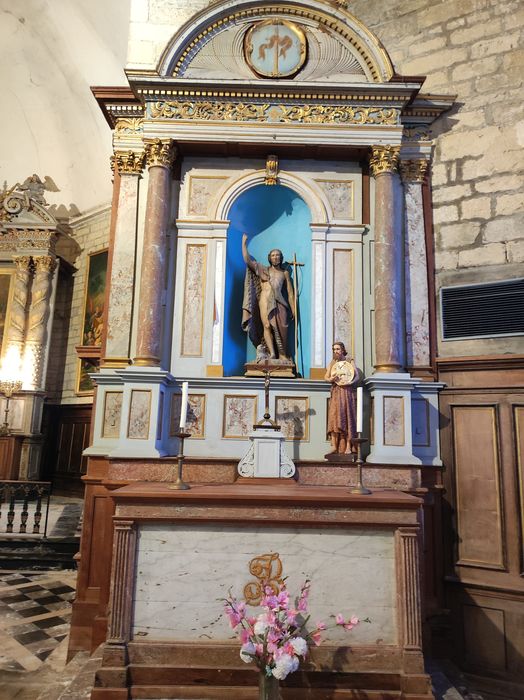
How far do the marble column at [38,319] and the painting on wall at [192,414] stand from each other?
24.7 feet

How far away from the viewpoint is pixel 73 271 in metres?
12.2

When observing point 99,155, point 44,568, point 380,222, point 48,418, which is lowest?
point 44,568

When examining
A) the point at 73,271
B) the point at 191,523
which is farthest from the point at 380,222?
the point at 73,271

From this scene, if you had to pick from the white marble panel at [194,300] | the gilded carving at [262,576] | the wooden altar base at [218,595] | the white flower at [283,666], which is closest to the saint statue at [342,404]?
the wooden altar base at [218,595]

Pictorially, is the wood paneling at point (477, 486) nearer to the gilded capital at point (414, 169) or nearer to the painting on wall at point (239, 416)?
the painting on wall at point (239, 416)

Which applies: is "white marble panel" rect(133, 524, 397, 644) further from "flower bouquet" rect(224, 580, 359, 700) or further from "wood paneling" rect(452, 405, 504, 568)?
"wood paneling" rect(452, 405, 504, 568)

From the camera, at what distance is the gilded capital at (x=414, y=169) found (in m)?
5.06

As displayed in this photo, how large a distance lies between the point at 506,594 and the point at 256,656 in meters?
2.71

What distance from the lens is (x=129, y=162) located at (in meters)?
5.07

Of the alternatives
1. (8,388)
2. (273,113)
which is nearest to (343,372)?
(273,113)

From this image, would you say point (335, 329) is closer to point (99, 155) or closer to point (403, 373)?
point (403, 373)

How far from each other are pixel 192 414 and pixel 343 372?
1396 millimetres

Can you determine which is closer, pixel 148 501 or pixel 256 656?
pixel 256 656

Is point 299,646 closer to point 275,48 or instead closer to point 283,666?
point 283,666
